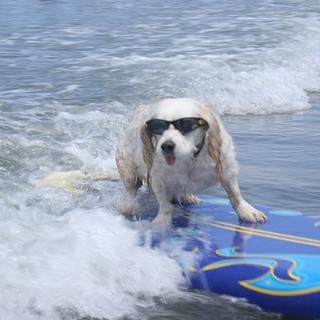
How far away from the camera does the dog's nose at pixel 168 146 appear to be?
4547mm

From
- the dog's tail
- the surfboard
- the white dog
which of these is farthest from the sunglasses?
the dog's tail

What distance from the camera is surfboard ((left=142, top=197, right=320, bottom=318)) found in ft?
13.9

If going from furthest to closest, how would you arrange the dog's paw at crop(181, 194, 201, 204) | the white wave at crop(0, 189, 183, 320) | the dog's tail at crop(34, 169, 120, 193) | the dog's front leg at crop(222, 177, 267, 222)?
the dog's tail at crop(34, 169, 120, 193), the dog's paw at crop(181, 194, 201, 204), the dog's front leg at crop(222, 177, 267, 222), the white wave at crop(0, 189, 183, 320)

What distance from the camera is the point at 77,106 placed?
9.34 m

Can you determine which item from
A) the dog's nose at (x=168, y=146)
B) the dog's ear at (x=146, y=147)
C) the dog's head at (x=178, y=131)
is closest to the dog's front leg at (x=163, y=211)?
the dog's ear at (x=146, y=147)

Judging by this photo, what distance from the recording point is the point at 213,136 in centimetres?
475

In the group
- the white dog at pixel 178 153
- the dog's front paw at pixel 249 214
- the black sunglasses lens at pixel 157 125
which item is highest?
the black sunglasses lens at pixel 157 125

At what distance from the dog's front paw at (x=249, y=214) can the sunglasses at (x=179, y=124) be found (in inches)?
28.9

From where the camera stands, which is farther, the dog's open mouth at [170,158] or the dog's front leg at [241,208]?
the dog's front leg at [241,208]

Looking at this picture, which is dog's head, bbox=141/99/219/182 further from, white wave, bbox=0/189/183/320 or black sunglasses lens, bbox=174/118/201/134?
white wave, bbox=0/189/183/320

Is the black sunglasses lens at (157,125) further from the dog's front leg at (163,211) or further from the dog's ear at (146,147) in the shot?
the dog's front leg at (163,211)

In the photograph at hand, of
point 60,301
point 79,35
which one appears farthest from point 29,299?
point 79,35

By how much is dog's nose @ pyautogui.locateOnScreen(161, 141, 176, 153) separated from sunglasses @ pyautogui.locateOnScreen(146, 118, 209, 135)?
0.10 m

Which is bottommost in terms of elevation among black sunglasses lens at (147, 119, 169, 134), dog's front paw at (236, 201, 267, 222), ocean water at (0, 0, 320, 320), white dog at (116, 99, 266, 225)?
ocean water at (0, 0, 320, 320)
